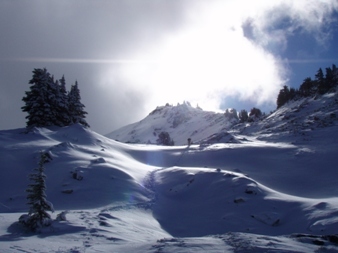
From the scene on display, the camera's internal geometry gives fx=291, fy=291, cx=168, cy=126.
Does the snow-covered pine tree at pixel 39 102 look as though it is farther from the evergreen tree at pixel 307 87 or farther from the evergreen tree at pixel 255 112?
the evergreen tree at pixel 255 112

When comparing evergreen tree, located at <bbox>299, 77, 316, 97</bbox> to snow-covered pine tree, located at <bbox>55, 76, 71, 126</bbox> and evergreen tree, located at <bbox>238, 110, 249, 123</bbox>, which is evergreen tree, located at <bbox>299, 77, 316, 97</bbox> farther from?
snow-covered pine tree, located at <bbox>55, 76, 71, 126</bbox>

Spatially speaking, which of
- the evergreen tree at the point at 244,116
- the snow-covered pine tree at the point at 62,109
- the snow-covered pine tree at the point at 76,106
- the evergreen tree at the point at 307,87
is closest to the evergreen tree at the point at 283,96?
the evergreen tree at the point at 307,87

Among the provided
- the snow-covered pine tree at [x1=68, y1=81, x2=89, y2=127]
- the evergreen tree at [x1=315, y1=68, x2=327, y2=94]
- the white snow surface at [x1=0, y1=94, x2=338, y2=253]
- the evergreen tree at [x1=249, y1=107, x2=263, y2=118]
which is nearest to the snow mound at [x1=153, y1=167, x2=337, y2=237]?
the white snow surface at [x1=0, y1=94, x2=338, y2=253]

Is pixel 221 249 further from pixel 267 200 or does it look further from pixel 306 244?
pixel 267 200

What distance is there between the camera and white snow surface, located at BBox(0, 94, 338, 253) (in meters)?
10.8

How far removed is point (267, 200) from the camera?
61.8 feet

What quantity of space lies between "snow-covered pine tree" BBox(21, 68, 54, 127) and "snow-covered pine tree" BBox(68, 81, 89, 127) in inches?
204

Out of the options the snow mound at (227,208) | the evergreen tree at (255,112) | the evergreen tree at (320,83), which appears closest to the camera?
the snow mound at (227,208)

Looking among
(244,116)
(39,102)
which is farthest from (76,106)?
(244,116)

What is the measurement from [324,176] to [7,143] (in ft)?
104

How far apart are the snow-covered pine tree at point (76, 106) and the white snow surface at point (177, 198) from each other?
10.3 meters

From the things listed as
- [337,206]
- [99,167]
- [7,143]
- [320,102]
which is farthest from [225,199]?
[320,102]

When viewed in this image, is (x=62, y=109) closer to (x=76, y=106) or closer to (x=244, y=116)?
(x=76, y=106)

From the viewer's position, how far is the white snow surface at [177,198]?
10828 millimetres
